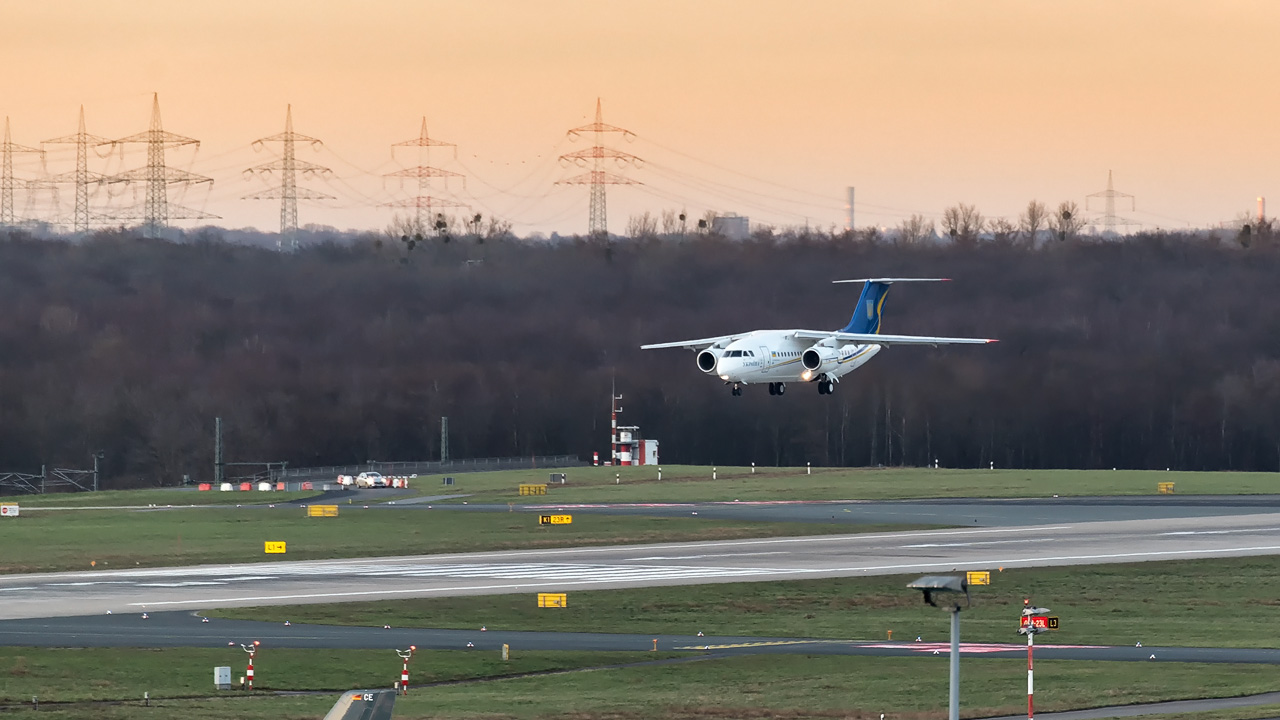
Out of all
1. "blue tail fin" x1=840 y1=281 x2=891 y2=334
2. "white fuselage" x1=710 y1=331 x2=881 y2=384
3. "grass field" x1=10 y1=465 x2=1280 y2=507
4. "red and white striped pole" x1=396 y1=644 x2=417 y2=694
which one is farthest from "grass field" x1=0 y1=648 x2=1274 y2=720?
"blue tail fin" x1=840 y1=281 x2=891 y2=334

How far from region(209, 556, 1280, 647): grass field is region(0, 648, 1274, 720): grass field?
552cm

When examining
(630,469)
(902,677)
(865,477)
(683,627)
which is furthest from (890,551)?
(630,469)

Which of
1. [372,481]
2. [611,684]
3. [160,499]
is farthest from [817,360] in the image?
[611,684]

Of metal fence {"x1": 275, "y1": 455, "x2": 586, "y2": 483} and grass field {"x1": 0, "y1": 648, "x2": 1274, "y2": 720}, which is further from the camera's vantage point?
metal fence {"x1": 275, "y1": 455, "x2": 586, "y2": 483}

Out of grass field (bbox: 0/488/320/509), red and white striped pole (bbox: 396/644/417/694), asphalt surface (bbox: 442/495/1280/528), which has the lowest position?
red and white striped pole (bbox: 396/644/417/694)

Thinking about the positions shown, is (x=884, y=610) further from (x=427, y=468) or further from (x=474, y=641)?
(x=427, y=468)

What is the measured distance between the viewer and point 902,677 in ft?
130

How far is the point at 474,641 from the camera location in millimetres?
45750

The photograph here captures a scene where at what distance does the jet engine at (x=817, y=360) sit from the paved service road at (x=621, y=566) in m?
21.5

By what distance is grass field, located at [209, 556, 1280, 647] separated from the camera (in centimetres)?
4794

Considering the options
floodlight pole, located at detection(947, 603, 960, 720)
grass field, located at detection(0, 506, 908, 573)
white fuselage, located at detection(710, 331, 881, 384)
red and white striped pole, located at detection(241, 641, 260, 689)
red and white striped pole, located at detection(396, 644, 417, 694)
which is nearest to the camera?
floodlight pole, located at detection(947, 603, 960, 720)

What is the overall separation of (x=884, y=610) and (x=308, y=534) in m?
35.4

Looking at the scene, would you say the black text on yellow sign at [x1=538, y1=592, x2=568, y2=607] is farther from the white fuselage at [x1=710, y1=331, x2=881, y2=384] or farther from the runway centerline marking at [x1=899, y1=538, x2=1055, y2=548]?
the white fuselage at [x1=710, y1=331, x2=881, y2=384]

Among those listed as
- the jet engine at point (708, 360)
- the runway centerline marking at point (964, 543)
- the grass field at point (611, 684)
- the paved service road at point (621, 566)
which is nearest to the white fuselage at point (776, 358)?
the jet engine at point (708, 360)
